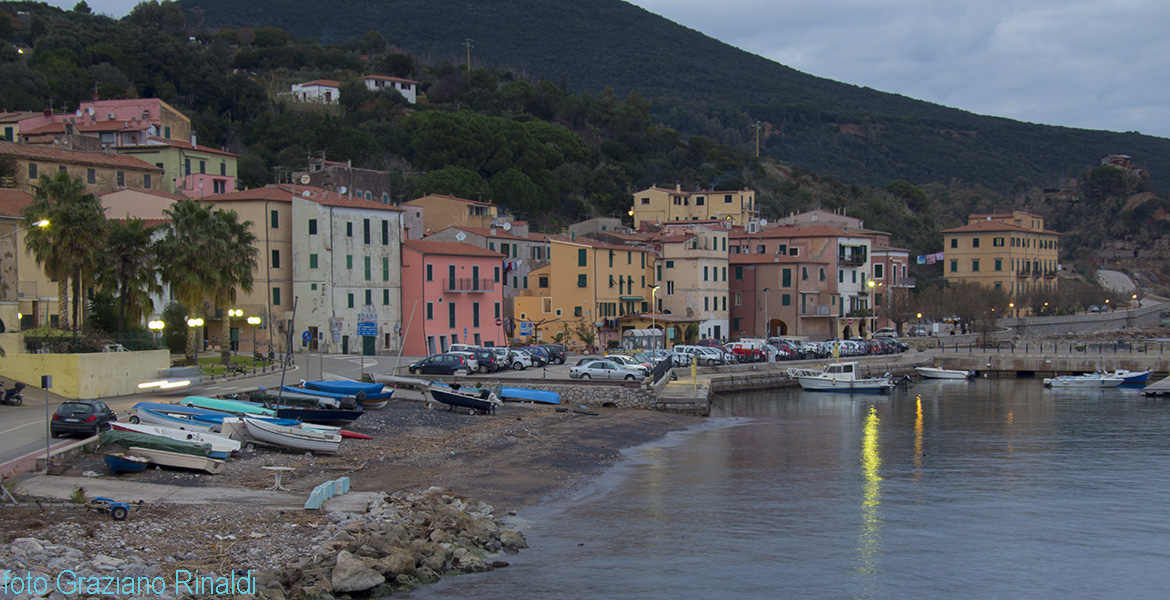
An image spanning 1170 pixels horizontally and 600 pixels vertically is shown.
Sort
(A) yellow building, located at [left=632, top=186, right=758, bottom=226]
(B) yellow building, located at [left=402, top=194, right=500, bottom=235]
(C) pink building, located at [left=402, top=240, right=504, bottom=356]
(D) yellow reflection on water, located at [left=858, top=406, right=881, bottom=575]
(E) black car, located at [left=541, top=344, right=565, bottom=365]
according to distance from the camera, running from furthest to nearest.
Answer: (A) yellow building, located at [left=632, top=186, right=758, bottom=226] → (B) yellow building, located at [left=402, top=194, right=500, bottom=235] → (C) pink building, located at [left=402, top=240, right=504, bottom=356] → (E) black car, located at [left=541, top=344, right=565, bottom=365] → (D) yellow reflection on water, located at [left=858, top=406, right=881, bottom=575]

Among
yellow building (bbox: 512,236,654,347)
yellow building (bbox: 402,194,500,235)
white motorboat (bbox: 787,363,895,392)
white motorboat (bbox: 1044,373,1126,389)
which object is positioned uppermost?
yellow building (bbox: 402,194,500,235)

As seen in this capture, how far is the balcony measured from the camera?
62162 millimetres

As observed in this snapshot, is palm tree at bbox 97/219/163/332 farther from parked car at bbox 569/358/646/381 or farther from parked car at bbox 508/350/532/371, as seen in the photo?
parked car at bbox 569/358/646/381

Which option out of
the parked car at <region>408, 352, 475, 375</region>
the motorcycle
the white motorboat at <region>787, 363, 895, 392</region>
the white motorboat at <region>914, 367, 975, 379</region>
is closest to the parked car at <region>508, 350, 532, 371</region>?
the parked car at <region>408, 352, 475, 375</region>

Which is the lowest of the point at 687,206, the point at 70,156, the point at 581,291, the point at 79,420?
the point at 79,420

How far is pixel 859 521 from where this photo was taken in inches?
1024

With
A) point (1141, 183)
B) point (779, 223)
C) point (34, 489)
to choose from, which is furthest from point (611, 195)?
point (1141, 183)

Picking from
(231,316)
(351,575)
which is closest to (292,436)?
(351,575)

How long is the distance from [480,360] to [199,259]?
1390 cm

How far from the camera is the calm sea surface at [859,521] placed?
2100 centimetres

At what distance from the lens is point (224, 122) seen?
104625mm

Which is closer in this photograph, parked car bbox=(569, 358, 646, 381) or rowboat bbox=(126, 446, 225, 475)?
rowboat bbox=(126, 446, 225, 475)

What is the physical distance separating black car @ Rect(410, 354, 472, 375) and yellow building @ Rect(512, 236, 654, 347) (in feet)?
56.3

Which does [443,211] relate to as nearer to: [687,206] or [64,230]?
[687,206]
